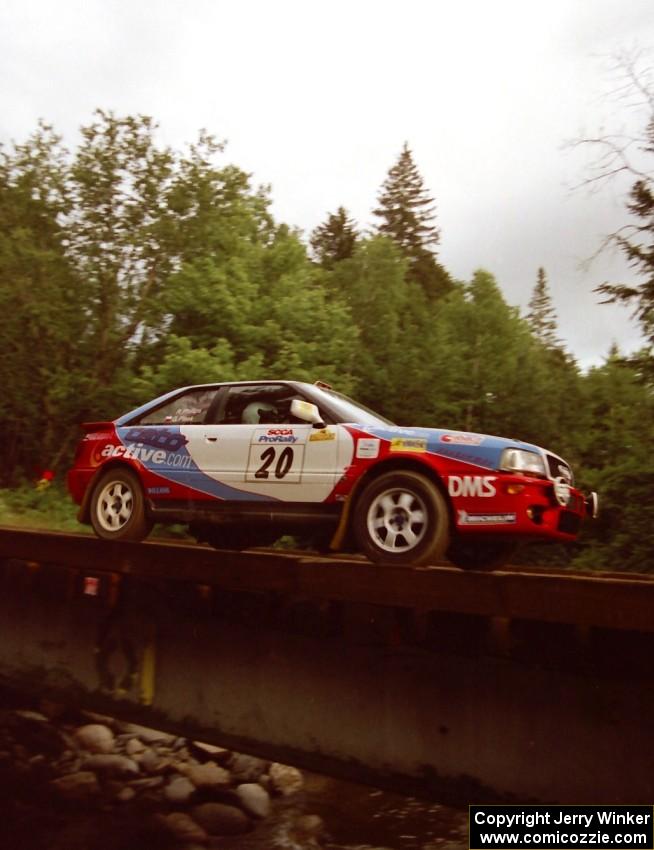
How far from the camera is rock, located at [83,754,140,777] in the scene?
12.4 m

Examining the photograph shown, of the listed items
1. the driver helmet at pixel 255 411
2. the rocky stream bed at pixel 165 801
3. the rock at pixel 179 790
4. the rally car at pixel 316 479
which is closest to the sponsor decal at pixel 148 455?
the rally car at pixel 316 479

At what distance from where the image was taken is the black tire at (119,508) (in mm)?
7957

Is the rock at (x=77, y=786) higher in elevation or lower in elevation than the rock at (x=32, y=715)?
lower

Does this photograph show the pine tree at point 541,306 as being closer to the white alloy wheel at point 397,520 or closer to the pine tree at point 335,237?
the pine tree at point 335,237

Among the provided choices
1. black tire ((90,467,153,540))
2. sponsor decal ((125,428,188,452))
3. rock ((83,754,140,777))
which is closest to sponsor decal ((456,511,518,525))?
sponsor decal ((125,428,188,452))

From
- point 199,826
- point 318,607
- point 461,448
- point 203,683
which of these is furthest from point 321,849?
point 461,448

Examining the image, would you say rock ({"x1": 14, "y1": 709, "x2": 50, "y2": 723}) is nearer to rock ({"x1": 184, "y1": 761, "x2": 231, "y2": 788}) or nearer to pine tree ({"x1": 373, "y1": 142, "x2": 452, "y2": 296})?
rock ({"x1": 184, "y1": 761, "x2": 231, "y2": 788})

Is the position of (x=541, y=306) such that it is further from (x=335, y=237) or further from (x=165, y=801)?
(x=165, y=801)

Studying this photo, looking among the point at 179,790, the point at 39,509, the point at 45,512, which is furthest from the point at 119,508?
the point at 39,509

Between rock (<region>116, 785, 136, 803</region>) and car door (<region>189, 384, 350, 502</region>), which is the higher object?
car door (<region>189, 384, 350, 502</region>)

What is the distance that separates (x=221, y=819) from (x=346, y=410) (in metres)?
6.55

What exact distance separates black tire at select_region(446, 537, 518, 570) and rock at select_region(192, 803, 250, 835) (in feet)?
A: 18.5

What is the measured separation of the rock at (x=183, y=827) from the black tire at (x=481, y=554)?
5474 millimetres

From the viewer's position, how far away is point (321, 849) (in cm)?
1054
